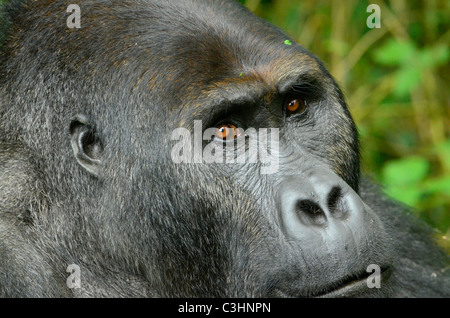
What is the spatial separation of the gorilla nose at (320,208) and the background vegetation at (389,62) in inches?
182

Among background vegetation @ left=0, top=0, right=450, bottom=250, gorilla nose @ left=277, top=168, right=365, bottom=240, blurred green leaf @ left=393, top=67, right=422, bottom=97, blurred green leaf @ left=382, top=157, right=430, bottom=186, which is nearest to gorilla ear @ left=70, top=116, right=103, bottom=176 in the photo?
gorilla nose @ left=277, top=168, right=365, bottom=240

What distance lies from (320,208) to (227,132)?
0.71 m

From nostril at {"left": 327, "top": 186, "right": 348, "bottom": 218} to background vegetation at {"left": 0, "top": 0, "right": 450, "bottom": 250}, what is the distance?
183 inches

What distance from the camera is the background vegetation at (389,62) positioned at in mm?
8141

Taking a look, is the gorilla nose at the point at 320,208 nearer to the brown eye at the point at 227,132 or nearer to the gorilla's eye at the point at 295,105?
the brown eye at the point at 227,132

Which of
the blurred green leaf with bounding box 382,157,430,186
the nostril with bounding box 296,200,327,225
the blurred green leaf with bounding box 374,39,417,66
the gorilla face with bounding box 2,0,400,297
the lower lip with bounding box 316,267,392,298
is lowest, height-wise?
the lower lip with bounding box 316,267,392,298

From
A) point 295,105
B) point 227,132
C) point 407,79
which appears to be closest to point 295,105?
point 295,105

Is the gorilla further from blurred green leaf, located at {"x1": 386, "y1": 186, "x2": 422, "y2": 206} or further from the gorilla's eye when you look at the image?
blurred green leaf, located at {"x1": 386, "y1": 186, "x2": 422, "y2": 206}

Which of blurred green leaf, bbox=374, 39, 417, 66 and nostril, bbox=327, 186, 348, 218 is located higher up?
blurred green leaf, bbox=374, 39, 417, 66

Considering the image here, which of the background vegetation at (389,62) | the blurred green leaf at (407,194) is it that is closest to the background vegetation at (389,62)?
the background vegetation at (389,62)

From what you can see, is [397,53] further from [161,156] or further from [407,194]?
[161,156]

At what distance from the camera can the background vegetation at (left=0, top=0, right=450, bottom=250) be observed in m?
8.14

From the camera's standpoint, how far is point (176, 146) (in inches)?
148
